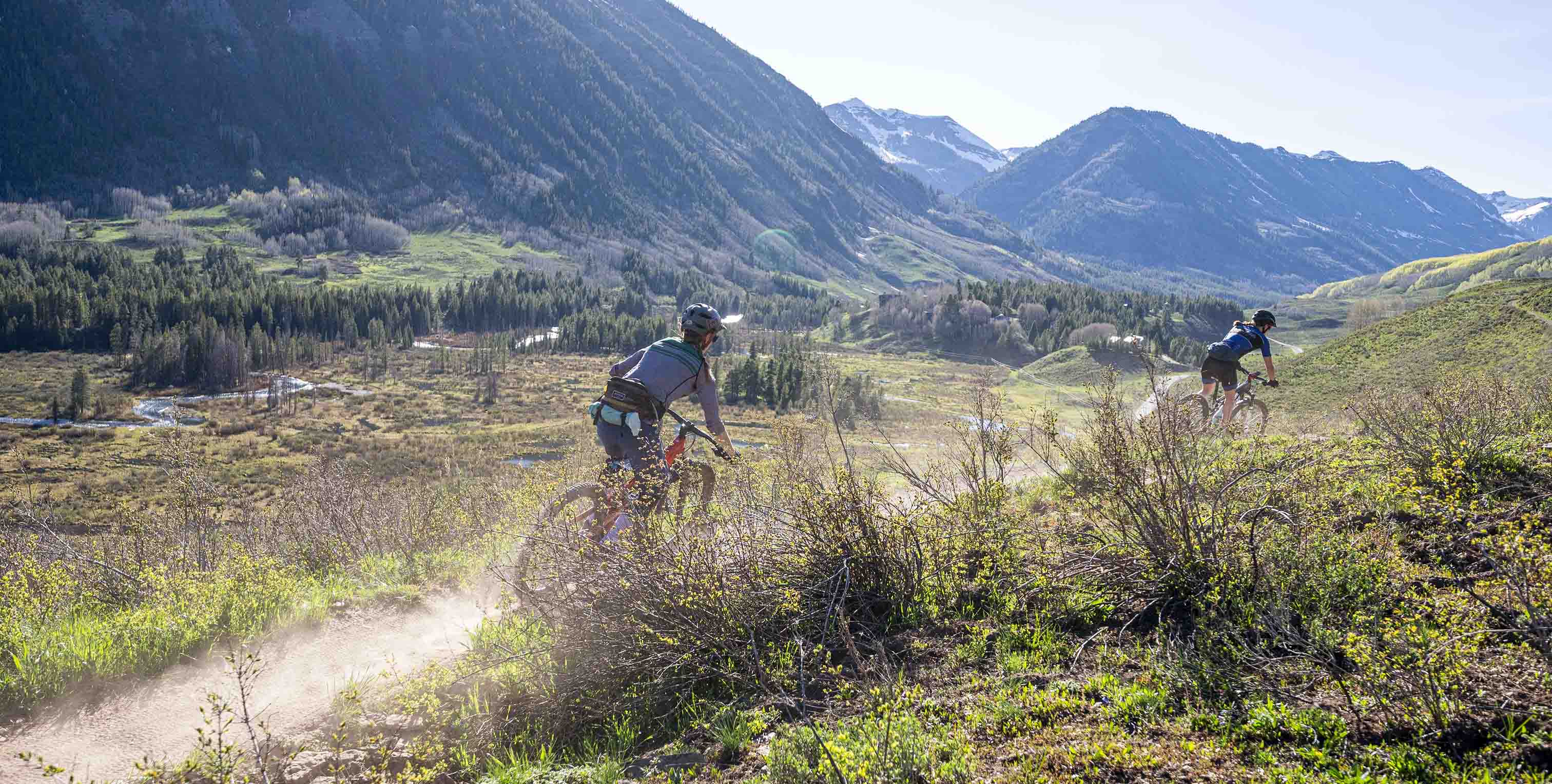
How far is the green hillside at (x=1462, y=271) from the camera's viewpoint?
10656 cm

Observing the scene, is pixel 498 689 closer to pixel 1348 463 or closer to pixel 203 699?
pixel 203 699

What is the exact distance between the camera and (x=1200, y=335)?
115188 mm

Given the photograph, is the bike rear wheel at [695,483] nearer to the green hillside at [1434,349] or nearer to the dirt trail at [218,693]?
the dirt trail at [218,693]

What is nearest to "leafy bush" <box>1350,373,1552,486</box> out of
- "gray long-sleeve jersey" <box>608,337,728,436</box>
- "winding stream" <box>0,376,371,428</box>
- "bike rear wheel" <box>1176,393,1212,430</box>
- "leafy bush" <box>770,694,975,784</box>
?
"bike rear wheel" <box>1176,393,1212,430</box>

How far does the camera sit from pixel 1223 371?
1330cm

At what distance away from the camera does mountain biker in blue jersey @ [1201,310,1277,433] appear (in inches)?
518

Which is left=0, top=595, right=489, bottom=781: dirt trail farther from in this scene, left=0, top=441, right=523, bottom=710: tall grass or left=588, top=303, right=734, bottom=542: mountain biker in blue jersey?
left=588, top=303, right=734, bottom=542: mountain biker in blue jersey

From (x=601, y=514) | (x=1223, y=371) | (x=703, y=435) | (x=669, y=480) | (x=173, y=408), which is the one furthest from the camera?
(x=173, y=408)

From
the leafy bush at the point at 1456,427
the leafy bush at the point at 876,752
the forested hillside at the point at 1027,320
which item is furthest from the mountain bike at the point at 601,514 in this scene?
the forested hillside at the point at 1027,320

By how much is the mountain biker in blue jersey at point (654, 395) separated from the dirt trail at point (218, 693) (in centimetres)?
214

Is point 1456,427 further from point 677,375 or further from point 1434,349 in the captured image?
point 1434,349

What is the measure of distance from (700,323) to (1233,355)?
1068 centimetres

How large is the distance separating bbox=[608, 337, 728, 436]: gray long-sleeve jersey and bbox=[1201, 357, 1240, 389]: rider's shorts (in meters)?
10.3

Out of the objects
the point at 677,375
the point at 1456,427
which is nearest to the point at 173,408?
the point at 677,375
